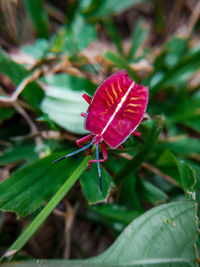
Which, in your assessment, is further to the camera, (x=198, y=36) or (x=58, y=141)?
(x=198, y=36)

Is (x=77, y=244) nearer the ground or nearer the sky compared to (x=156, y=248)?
nearer the ground

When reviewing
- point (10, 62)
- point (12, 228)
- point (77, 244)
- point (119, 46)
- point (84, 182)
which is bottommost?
point (77, 244)

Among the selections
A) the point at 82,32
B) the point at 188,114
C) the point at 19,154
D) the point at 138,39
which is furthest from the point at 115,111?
the point at 138,39

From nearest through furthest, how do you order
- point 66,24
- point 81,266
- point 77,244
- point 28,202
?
point 81,266, point 28,202, point 77,244, point 66,24

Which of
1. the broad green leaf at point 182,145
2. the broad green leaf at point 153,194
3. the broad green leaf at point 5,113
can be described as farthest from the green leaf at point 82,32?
the broad green leaf at point 153,194

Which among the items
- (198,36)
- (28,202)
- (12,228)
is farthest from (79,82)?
(198,36)

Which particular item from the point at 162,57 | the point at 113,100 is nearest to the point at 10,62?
the point at 113,100

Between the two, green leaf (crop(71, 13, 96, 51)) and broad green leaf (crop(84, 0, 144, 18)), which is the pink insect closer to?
green leaf (crop(71, 13, 96, 51))

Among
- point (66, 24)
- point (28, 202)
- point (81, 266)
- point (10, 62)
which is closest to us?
point (81, 266)

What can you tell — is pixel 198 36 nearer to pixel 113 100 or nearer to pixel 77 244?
→ pixel 113 100
